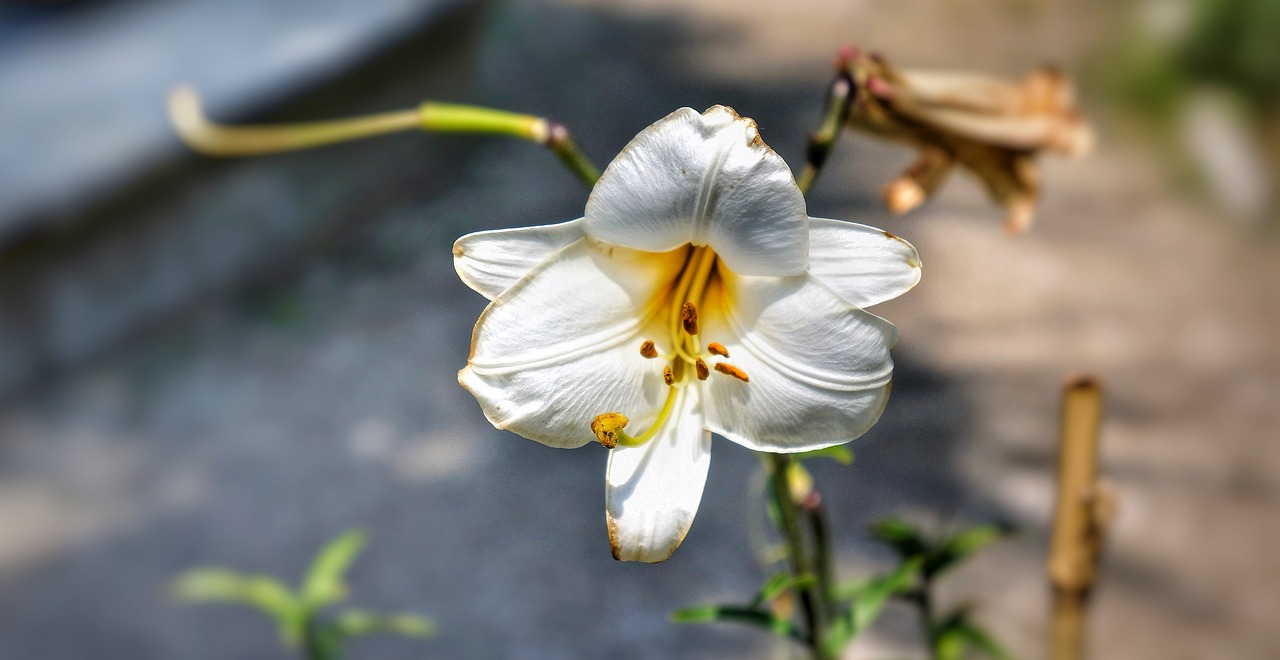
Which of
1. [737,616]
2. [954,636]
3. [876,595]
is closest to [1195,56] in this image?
[954,636]

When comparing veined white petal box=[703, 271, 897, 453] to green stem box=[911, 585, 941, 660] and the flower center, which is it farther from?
green stem box=[911, 585, 941, 660]

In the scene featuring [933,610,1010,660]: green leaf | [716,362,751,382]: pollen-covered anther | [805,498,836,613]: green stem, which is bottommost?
[933,610,1010,660]: green leaf

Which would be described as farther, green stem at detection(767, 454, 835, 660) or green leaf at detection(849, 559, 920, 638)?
green leaf at detection(849, 559, 920, 638)

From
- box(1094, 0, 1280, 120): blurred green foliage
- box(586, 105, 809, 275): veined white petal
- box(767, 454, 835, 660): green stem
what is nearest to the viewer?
box(586, 105, 809, 275): veined white petal

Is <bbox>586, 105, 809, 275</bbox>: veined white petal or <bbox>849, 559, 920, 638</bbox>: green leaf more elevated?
<bbox>586, 105, 809, 275</bbox>: veined white petal

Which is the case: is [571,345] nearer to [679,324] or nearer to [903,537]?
[679,324]

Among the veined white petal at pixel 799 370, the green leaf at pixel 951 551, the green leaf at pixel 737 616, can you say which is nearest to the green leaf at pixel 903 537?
the green leaf at pixel 951 551

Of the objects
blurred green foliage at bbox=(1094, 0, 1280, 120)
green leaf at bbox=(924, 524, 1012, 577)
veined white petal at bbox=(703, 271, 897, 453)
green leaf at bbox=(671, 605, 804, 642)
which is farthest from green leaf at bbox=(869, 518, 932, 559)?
blurred green foliage at bbox=(1094, 0, 1280, 120)
